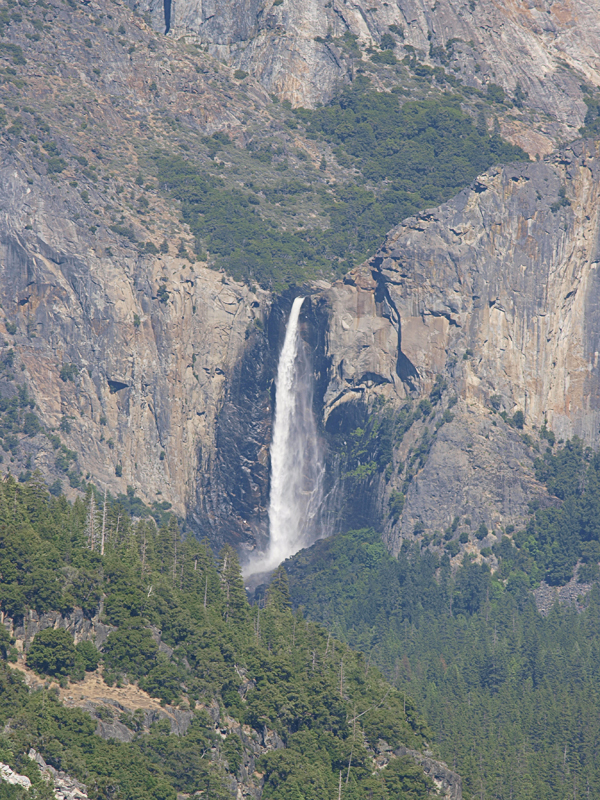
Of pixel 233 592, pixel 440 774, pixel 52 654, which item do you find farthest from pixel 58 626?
pixel 440 774

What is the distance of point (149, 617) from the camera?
16488 centimetres

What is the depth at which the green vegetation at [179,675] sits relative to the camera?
143375 mm

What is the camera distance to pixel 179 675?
160 metres

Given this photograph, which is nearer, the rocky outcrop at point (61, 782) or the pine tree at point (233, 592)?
the rocky outcrop at point (61, 782)

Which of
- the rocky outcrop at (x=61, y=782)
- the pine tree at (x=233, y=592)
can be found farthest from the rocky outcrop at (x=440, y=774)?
the rocky outcrop at (x=61, y=782)

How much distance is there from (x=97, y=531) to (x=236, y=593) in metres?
14.8

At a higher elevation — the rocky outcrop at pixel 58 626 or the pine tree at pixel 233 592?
the pine tree at pixel 233 592

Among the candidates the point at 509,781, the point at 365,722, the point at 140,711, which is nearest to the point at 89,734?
the point at 140,711

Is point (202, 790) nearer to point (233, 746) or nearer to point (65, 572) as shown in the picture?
point (233, 746)

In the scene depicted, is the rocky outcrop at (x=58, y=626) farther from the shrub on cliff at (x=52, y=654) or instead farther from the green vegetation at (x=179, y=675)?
the shrub on cliff at (x=52, y=654)

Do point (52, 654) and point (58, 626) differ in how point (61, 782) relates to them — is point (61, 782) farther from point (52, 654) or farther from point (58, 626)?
point (58, 626)

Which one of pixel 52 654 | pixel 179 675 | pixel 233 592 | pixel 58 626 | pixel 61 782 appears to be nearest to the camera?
pixel 61 782

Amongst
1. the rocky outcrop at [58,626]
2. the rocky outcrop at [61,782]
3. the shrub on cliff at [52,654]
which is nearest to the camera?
the rocky outcrop at [61,782]

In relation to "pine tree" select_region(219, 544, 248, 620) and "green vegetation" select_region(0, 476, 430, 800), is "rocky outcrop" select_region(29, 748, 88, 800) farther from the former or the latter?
"pine tree" select_region(219, 544, 248, 620)
